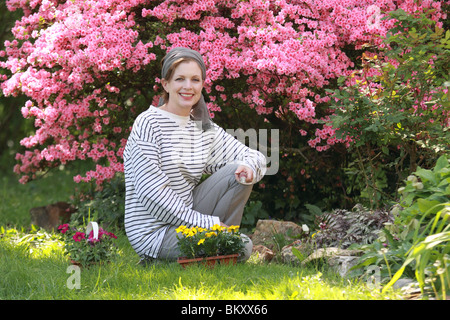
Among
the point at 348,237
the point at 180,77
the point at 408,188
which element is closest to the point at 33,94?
the point at 180,77

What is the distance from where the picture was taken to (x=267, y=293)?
2744 millimetres

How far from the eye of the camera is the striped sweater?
3.49 meters

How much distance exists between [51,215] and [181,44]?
7.41ft

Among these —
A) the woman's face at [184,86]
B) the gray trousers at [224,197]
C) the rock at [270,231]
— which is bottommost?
the rock at [270,231]

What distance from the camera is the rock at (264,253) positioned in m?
3.81

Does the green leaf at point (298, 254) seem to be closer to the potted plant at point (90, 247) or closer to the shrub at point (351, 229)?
the shrub at point (351, 229)

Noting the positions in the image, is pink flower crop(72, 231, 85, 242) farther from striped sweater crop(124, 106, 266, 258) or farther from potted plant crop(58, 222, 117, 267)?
striped sweater crop(124, 106, 266, 258)

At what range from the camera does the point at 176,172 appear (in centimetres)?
367

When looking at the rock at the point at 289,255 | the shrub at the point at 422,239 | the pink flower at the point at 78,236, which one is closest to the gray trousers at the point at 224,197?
the rock at the point at 289,255

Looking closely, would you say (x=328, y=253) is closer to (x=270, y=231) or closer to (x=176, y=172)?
(x=270, y=231)

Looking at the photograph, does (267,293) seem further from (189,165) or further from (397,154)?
(397,154)

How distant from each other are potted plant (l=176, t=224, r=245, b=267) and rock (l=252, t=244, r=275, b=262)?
1.40 ft
